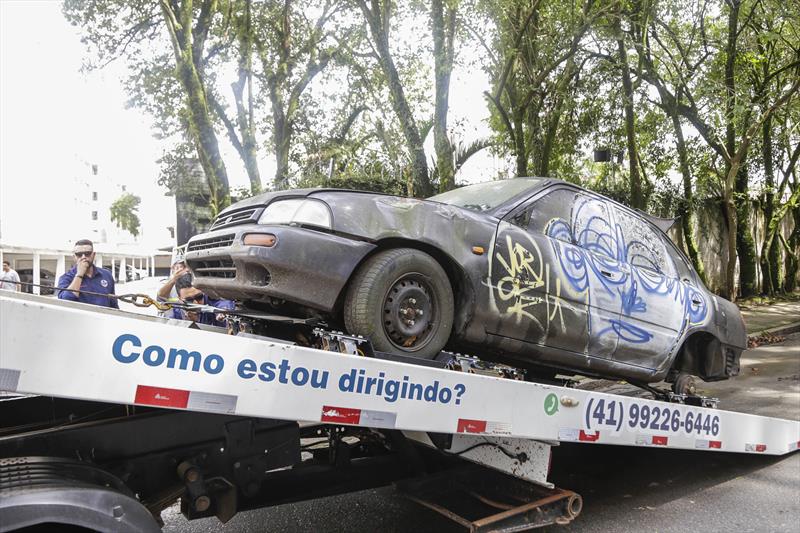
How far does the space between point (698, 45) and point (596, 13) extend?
7185 mm

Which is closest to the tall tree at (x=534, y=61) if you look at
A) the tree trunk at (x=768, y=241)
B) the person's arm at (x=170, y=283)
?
the person's arm at (x=170, y=283)

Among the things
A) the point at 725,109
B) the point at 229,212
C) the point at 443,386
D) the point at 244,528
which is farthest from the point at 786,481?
the point at 725,109

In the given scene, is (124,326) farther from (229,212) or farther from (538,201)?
(538,201)

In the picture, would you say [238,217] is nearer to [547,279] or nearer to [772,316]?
[547,279]

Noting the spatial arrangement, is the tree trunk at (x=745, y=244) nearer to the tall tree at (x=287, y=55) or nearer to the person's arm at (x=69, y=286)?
the tall tree at (x=287, y=55)

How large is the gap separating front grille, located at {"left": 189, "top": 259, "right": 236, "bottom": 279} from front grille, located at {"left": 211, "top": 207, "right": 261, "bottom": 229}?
23 centimetres

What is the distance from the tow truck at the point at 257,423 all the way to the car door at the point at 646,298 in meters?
0.57

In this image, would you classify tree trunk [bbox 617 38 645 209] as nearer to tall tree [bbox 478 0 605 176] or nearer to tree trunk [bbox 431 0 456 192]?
tall tree [bbox 478 0 605 176]

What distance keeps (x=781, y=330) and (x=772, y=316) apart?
2.68 m

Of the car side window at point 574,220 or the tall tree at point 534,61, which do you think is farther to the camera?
the tall tree at point 534,61

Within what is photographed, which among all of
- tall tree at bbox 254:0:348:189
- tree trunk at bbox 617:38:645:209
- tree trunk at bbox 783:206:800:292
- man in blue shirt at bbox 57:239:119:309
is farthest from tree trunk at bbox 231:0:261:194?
tree trunk at bbox 783:206:800:292

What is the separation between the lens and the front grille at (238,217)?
3279mm

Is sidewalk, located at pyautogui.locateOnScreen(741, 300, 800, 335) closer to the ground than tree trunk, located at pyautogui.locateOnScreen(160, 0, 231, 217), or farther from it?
closer to the ground

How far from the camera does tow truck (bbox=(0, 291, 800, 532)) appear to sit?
194 cm
